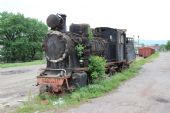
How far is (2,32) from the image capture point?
6531cm

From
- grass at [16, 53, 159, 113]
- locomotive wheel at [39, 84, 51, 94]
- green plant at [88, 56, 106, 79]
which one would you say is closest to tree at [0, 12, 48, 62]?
Answer: green plant at [88, 56, 106, 79]

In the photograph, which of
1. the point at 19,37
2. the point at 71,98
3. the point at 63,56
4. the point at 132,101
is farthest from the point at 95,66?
the point at 19,37

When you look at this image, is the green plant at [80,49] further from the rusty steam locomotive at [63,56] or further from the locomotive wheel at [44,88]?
the locomotive wheel at [44,88]

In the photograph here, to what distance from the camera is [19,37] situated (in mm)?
65938

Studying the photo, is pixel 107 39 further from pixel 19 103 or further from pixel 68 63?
pixel 19 103

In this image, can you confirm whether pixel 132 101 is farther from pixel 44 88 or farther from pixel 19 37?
pixel 19 37

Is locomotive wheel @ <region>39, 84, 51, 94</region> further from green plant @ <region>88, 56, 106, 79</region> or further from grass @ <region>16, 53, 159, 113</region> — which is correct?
green plant @ <region>88, 56, 106, 79</region>

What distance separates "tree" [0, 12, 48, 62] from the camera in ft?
210

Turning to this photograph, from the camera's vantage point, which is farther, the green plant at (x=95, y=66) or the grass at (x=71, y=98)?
the green plant at (x=95, y=66)

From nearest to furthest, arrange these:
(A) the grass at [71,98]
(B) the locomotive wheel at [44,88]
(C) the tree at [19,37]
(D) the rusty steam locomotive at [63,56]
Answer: (A) the grass at [71,98], (B) the locomotive wheel at [44,88], (D) the rusty steam locomotive at [63,56], (C) the tree at [19,37]

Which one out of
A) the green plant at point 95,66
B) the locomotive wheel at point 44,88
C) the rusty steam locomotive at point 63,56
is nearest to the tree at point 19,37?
the green plant at point 95,66

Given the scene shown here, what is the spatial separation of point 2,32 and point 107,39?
46.6 m

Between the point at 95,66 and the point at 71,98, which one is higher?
the point at 95,66

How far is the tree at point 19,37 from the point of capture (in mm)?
63906
